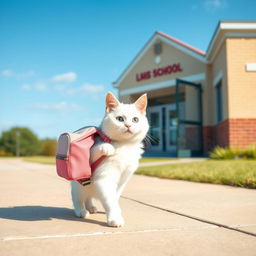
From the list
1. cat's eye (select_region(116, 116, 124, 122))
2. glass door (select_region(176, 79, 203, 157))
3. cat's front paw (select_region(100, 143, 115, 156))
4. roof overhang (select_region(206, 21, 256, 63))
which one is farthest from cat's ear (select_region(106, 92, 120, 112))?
glass door (select_region(176, 79, 203, 157))

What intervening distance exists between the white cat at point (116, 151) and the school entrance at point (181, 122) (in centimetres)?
1115

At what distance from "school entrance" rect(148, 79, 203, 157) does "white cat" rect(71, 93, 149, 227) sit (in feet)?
36.6

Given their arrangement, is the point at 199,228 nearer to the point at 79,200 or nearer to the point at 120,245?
the point at 120,245

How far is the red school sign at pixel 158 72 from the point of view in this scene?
16203 millimetres

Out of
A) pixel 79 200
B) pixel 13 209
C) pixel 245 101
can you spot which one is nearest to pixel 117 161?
pixel 79 200

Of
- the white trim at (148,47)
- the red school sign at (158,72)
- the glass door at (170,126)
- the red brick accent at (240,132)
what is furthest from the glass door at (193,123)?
the red brick accent at (240,132)

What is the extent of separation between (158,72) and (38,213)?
14.8 metres

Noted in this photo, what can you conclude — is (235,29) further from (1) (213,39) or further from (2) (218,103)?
(2) (218,103)

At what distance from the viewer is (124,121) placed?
2.38m

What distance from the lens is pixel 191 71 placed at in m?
15.7

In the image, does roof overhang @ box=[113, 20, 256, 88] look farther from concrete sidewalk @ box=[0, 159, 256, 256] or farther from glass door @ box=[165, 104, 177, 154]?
concrete sidewalk @ box=[0, 159, 256, 256]

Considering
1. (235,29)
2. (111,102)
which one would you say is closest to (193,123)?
(235,29)

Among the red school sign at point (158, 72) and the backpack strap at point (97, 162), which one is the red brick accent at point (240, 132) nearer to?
the red school sign at point (158, 72)

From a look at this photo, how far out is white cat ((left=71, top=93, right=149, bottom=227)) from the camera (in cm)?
232
